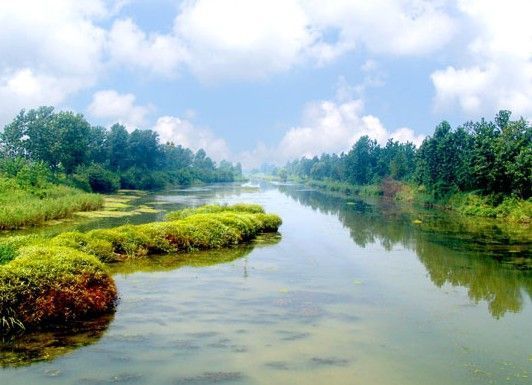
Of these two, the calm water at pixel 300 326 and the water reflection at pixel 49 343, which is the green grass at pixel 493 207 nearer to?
the calm water at pixel 300 326

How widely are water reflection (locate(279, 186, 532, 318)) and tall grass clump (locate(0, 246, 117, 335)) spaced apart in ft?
38.5

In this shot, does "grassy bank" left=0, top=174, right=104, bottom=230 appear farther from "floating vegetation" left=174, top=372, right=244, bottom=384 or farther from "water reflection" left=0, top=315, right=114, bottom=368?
"floating vegetation" left=174, top=372, right=244, bottom=384

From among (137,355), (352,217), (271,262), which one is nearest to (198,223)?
(271,262)

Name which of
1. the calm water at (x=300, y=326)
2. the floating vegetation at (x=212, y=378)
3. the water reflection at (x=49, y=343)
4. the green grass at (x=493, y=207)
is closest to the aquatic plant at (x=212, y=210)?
the calm water at (x=300, y=326)

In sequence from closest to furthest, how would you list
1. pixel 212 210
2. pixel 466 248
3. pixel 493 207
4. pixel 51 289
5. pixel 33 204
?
pixel 51 289 → pixel 466 248 → pixel 212 210 → pixel 33 204 → pixel 493 207

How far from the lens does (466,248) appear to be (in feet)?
91.4

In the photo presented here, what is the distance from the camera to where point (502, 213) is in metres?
46.2

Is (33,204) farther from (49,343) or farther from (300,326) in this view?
(300,326)

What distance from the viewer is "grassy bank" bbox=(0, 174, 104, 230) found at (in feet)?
98.5

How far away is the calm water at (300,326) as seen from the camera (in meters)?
10.2

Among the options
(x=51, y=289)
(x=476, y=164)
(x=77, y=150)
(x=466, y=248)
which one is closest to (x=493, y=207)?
(x=476, y=164)

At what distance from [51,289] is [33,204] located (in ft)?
79.6

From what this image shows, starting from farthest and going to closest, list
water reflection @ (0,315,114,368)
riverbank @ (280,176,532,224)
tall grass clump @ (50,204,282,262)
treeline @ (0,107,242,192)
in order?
1. treeline @ (0,107,242,192)
2. riverbank @ (280,176,532,224)
3. tall grass clump @ (50,204,282,262)
4. water reflection @ (0,315,114,368)

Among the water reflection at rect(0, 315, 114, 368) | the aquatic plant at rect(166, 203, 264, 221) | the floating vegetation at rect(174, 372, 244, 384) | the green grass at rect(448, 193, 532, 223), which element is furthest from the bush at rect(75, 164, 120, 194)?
the floating vegetation at rect(174, 372, 244, 384)
